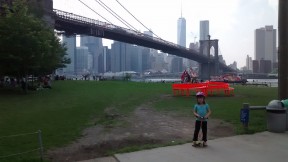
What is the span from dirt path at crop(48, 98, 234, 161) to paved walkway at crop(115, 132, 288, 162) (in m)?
0.80

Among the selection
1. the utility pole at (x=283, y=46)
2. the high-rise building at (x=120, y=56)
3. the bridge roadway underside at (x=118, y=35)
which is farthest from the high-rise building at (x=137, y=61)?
the utility pole at (x=283, y=46)

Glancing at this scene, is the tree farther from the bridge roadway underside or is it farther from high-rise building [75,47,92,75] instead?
high-rise building [75,47,92,75]

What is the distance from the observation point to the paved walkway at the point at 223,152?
7.24 metres

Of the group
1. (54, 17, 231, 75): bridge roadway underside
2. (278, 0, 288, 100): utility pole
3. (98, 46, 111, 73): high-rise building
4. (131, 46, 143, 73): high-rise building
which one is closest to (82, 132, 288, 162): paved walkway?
(278, 0, 288, 100): utility pole

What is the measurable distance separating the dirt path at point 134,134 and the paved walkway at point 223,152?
799 millimetres

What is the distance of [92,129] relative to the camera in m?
10.9

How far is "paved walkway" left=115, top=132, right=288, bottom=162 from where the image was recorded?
23.7ft

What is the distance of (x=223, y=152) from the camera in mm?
7723

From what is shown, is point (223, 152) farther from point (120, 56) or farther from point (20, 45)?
point (120, 56)

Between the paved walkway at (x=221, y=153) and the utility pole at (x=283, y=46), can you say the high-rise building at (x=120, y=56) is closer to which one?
the utility pole at (x=283, y=46)

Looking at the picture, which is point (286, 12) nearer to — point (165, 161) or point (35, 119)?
point (165, 161)

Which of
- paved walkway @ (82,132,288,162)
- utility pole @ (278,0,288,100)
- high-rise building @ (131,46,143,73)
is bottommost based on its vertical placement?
paved walkway @ (82,132,288,162)

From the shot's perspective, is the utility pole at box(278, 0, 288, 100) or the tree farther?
the tree

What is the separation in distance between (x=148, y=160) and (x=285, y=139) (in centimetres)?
385
